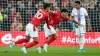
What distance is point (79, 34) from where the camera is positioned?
21.4 m

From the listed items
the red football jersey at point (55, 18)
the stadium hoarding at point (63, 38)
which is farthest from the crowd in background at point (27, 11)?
the red football jersey at point (55, 18)

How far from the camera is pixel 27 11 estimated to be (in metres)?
27.2

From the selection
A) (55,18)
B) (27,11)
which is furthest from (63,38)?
(55,18)

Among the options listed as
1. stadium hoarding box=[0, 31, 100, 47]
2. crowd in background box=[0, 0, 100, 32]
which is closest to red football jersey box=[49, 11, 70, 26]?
stadium hoarding box=[0, 31, 100, 47]

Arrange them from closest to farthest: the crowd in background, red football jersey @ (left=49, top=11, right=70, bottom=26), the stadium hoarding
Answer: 1. red football jersey @ (left=49, top=11, right=70, bottom=26)
2. the stadium hoarding
3. the crowd in background

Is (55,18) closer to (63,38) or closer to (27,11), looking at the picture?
(63,38)

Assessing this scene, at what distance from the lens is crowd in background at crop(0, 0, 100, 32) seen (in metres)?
26.7

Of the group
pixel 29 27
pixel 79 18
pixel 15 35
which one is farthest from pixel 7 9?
pixel 29 27

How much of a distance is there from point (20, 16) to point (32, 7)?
927 millimetres

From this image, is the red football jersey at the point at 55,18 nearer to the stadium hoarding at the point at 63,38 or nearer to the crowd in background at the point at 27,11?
the stadium hoarding at the point at 63,38

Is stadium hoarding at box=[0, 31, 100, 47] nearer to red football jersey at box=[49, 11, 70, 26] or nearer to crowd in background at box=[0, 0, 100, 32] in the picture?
crowd in background at box=[0, 0, 100, 32]

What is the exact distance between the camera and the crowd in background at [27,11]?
26.7m

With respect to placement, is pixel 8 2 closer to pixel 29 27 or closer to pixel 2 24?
pixel 2 24

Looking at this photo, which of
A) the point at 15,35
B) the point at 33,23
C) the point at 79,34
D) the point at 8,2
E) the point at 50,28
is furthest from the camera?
the point at 8,2
